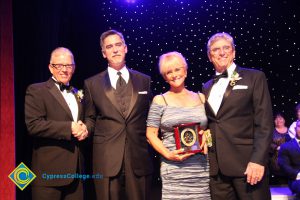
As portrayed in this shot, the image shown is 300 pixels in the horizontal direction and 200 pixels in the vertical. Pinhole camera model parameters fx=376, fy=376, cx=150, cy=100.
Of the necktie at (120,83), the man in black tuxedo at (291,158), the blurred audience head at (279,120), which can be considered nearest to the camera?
the necktie at (120,83)

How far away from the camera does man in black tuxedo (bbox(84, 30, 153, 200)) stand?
3.03 meters

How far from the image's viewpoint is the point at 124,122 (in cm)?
306

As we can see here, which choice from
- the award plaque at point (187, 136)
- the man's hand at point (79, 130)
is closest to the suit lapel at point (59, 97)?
the man's hand at point (79, 130)

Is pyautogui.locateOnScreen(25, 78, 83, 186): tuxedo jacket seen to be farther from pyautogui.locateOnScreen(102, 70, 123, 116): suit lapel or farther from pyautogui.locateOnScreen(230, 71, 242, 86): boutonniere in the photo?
pyautogui.locateOnScreen(230, 71, 242, 86): boutonniere

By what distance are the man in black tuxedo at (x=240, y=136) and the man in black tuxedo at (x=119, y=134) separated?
1.91ft

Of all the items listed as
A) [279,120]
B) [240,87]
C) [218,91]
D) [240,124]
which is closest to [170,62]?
[218,91]

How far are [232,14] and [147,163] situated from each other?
313 cm

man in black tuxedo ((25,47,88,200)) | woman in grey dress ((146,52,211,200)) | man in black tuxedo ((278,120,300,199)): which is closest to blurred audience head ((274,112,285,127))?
man in black tuxedo ((278,120,300,199))

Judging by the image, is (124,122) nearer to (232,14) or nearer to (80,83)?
(80,83)

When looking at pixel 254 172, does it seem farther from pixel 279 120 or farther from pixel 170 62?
pixel 279 120

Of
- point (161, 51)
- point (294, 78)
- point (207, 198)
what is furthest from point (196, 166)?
point (294, 78)

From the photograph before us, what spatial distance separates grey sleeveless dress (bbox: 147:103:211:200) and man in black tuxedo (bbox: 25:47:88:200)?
28.5 inches

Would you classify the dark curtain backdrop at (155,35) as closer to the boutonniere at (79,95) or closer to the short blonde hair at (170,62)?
the boutonniere at (79,95)

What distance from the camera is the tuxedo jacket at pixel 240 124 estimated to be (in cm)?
276
